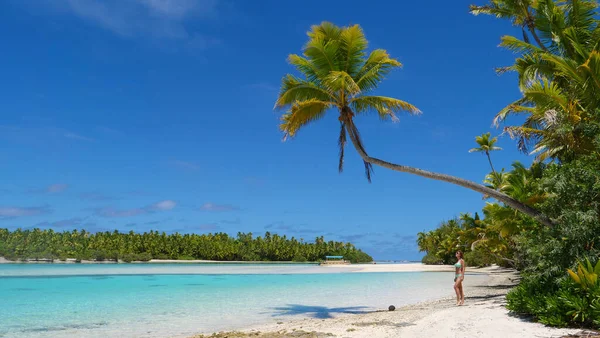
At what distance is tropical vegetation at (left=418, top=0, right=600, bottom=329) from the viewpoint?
7.61m

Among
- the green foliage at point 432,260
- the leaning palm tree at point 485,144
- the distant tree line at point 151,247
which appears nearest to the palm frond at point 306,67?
the leaning palm tree at point 485,144

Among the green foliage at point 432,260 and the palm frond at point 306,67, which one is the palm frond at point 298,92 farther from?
the green foliage at point 432,260

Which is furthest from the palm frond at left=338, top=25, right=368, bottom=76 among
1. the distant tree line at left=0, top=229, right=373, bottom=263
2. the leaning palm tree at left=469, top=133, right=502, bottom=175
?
the distant tree line at left=0, top=229, right=373, bottom=263

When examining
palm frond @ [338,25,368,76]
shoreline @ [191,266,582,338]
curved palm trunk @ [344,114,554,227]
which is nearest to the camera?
shoreline @ [191,266,582,338]

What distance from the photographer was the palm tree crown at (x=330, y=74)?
37.5 ft

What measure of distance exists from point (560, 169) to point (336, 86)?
4988 millimetres

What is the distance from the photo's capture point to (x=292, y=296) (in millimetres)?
18859

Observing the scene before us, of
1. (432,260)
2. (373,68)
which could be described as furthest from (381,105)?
(432,260)

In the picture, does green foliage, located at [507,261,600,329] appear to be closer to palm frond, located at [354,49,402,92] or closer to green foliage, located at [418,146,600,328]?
green foliage, located at [418,146,600,328]

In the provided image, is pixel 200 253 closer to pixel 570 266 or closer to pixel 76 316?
pixel 76 316

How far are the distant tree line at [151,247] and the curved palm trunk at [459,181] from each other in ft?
246

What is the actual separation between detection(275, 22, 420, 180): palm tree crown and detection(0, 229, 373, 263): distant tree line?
2917 inches

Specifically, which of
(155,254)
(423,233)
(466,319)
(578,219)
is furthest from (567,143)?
(155,254)

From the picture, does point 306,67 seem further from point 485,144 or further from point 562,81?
point 485,144
